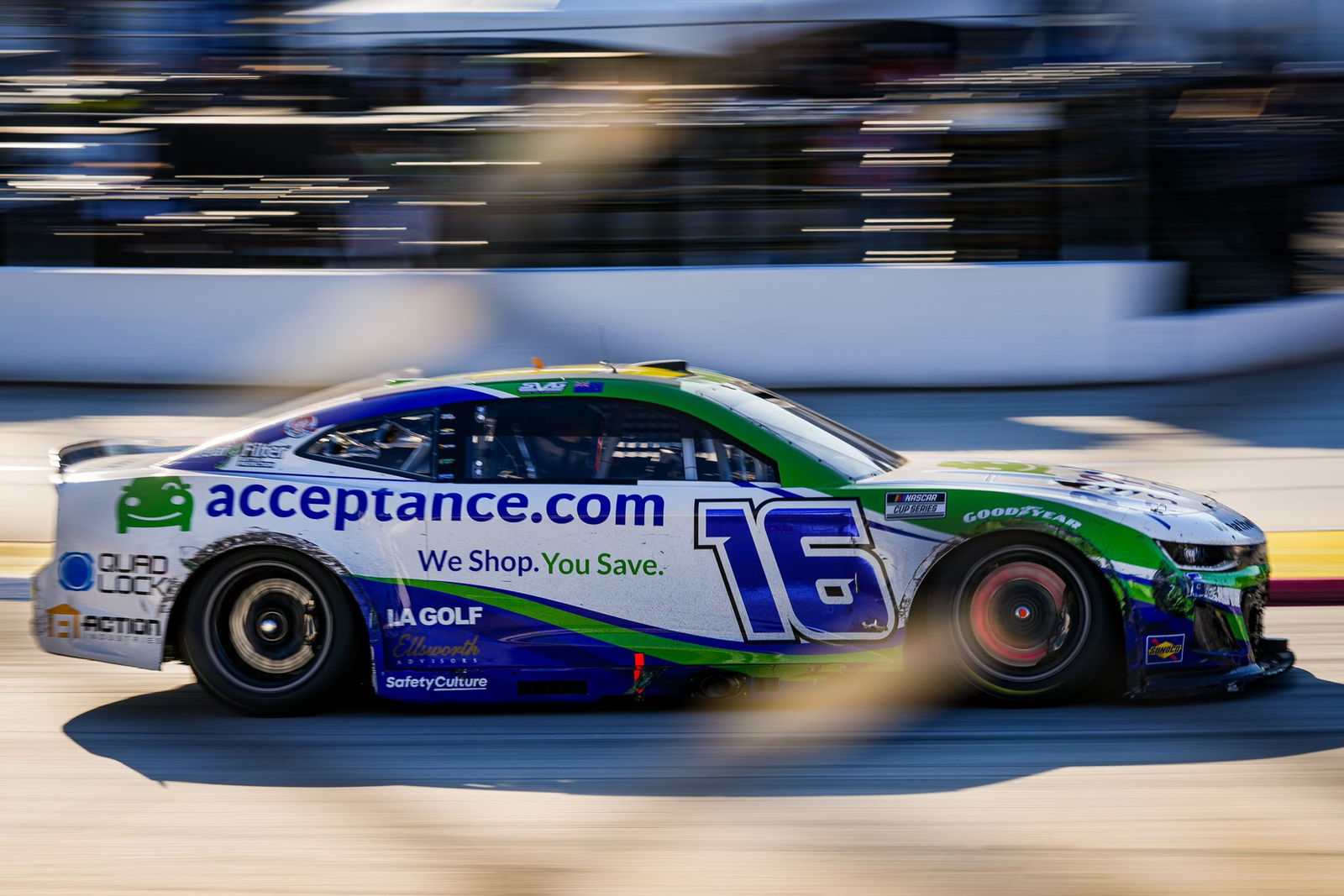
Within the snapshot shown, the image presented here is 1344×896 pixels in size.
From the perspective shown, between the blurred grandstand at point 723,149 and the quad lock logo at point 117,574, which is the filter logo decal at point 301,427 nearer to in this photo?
the quad lock logo at point 117,574

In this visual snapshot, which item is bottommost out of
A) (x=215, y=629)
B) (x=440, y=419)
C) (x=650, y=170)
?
(x=215, y=629)

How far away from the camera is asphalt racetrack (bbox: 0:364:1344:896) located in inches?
158

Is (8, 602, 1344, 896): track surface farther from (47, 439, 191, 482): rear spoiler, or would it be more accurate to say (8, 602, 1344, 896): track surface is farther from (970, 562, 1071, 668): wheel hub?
(47, 439, 191, 482): rear spoiler

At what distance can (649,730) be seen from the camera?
5.29 m

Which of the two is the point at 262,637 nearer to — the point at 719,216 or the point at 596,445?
the point at 596,445

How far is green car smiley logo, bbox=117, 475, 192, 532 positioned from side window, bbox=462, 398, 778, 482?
99 cm

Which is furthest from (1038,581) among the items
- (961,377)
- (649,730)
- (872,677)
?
(961,377)

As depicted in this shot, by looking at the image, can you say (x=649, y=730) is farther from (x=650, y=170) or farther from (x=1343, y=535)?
(x=650, y=170)

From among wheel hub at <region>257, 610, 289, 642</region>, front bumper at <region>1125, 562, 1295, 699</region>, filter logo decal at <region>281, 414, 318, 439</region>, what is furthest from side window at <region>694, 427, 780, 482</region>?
wheel hub at <region>257, 610, 289, 642</region>

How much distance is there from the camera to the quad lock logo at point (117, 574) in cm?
551

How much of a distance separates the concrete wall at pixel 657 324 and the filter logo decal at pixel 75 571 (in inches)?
300

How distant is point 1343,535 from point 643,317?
664 centimetres

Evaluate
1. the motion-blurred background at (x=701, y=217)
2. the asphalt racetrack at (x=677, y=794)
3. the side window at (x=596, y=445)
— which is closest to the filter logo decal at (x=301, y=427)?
the side window at (x=596, y=445)

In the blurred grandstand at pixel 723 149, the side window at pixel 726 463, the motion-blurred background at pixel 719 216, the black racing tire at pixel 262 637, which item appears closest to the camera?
the side window at pixel 726 463
